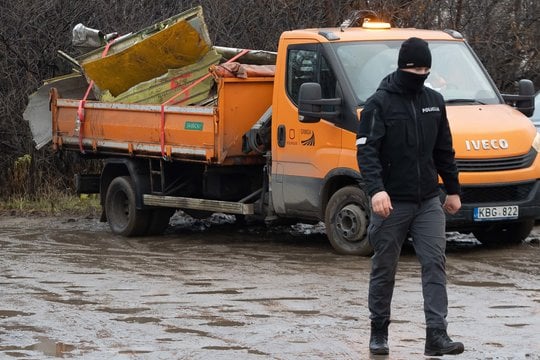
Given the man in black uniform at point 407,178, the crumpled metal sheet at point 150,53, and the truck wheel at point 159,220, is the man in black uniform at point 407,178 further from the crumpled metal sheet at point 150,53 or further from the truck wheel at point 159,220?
the truck wheel at point 159,220

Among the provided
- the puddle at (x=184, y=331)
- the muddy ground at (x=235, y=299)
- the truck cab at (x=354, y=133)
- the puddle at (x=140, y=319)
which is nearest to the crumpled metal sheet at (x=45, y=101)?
the muddy ground at (x=235, y=299)

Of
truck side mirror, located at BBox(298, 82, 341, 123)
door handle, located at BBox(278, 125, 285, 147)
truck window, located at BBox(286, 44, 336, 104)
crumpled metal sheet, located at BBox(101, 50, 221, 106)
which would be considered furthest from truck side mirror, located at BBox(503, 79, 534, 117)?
crumpled metal sheet, located at BBox(101, 50, 221, 106)

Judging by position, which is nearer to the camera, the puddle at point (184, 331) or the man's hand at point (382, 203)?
the man's hand at point (382, 203)

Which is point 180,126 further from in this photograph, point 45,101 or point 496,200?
point 496,200

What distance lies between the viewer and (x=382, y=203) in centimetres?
736

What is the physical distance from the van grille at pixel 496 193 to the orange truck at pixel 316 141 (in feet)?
0.04

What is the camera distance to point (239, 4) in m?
19.0

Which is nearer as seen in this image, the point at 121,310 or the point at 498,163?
the point at 121,310

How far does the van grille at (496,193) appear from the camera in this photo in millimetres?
11859

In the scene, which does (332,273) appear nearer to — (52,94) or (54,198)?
(52,94)

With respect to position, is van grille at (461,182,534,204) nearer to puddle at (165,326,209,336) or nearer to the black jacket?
puddle at (165,326,209,336)

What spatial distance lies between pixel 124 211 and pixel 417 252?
7685 mm

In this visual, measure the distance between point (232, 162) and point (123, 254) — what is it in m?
1.42

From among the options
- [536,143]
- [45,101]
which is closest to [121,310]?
[536,143]
